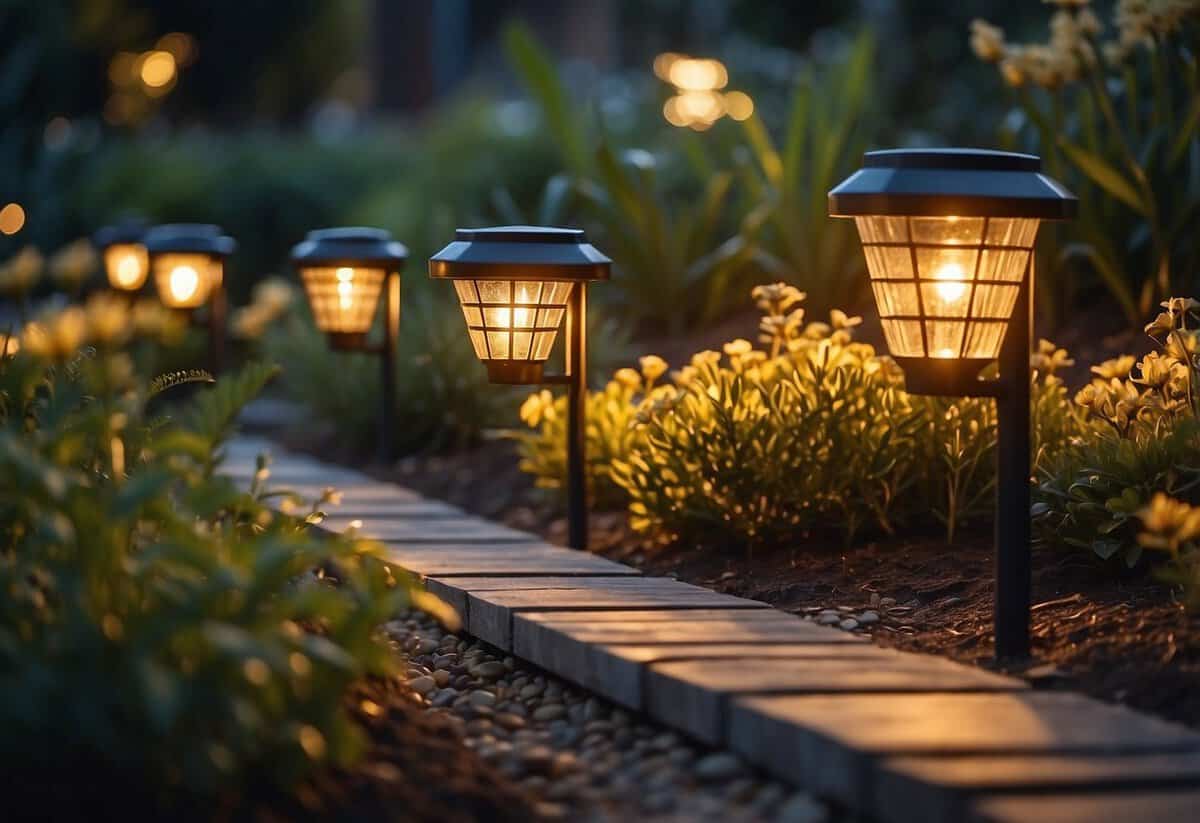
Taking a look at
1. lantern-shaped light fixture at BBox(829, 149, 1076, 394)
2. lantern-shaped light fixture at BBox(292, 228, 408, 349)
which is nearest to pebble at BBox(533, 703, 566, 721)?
lantern-shaped light fixture at BBox(829, 149, 1076, 394)

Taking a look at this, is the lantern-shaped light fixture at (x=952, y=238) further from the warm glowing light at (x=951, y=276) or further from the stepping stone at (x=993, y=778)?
the stepping stone at (x=993, y=778)

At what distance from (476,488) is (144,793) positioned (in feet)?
15.6

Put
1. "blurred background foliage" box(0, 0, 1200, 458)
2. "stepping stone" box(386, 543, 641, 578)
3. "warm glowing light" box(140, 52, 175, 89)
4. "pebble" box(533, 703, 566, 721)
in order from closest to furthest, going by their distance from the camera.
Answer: "pebble" box(533, 703, 566, 721) → "stepping stone" box(386, 543, 641, 578) → "blurred background foliage" box(0, 0, 1200, 458) → "warm glowing light" box(140, 52, 175, 89)

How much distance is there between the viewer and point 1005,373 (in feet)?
13.1

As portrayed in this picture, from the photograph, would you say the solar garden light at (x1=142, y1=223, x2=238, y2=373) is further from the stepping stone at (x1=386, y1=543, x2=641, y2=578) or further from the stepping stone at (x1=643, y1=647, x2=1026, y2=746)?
the stepping stone at (x1=643, y1=647, x2=1026, y2=746)

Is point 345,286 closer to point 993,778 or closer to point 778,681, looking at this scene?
point 778,681

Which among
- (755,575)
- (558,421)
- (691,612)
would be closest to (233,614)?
(691,612)

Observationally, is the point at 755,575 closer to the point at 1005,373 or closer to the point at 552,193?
the point at 1005,373

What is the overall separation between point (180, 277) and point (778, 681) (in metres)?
6.06

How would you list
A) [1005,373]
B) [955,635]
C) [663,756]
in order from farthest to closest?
1. [955,635]
2. [1005,373]
3. [663,756]

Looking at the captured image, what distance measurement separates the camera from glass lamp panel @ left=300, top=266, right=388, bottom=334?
7.66 m

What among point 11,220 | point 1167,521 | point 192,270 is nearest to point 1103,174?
point 1167,521

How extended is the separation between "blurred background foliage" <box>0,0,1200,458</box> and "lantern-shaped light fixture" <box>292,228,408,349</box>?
0.48 meters

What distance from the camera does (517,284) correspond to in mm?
5445
